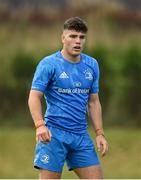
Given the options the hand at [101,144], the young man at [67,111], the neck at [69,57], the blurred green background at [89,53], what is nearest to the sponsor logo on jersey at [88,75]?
the young man at [67,111]

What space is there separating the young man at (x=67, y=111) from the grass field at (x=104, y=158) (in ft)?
22.3

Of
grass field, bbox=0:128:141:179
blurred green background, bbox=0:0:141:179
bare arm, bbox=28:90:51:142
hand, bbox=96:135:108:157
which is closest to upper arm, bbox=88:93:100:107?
hand, bbox=96:135:108:157

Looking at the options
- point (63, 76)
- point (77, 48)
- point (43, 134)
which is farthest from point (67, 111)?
point (77, 48)

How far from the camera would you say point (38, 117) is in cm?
746

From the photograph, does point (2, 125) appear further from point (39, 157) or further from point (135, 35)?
point (39, 157)

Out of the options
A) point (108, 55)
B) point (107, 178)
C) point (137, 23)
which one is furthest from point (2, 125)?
point (107, 178)

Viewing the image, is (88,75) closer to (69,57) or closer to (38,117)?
(69,57)

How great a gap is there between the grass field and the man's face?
698 centimetres

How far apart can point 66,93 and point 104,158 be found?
9.08 m

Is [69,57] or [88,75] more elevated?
[69,57]

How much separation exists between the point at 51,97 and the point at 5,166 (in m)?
8.90

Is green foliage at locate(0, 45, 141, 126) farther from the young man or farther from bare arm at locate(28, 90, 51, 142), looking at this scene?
bare arm at locate(28, 90, 51, 142)

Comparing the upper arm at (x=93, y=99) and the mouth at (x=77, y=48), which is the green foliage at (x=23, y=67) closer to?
the upper arm at (x=93, y=99)

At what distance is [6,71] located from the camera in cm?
2038
